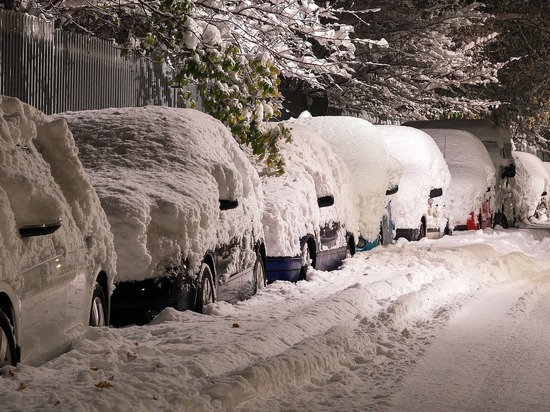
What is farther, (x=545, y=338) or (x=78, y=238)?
(x=545, y=338)

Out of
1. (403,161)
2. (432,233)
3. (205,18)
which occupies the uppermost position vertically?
(205,18)

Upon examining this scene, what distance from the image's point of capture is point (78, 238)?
310 inches

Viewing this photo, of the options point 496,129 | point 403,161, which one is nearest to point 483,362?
point 403,161

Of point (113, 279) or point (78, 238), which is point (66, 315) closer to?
point (78, 238)

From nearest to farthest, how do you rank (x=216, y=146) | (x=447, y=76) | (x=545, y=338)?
(x=545, y=338) → (x=216, y=146) → (x=447, y=76)

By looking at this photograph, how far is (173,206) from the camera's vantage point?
383 inches

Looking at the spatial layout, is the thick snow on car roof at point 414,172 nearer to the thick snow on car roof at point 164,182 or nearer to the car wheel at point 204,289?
the thick snow on car roof at point 164,182

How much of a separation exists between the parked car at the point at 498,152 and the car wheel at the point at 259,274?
15.1 meters

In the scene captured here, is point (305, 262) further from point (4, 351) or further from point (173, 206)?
point (4, 351)

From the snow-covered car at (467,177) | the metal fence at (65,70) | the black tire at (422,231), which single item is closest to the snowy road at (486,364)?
the metal fence at (65,70)

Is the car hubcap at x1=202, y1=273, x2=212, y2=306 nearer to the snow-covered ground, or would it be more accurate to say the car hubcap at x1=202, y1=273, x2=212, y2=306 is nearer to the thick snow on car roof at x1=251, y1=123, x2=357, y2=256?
the snow-covered ground

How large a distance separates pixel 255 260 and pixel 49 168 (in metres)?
4.58

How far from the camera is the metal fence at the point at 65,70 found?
1388 cm

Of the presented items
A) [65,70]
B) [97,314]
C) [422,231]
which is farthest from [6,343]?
[422,231]
